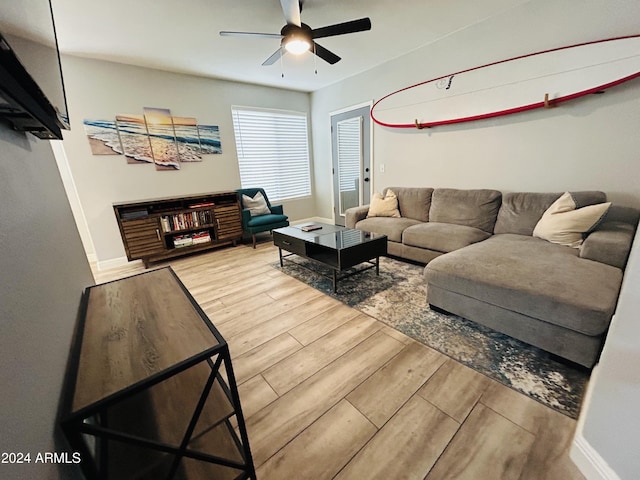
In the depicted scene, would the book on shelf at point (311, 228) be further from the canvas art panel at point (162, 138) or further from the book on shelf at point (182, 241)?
the canvas art panel at point (162, 138)

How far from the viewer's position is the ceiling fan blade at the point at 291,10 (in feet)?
6.10

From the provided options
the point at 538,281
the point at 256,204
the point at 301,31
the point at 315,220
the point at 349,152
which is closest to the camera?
the point at 538,281

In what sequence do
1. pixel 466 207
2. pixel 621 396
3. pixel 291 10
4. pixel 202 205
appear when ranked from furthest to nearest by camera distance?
pixel 202 205 < pixel 466 207 < pixel 291 10 < pixel 621 396

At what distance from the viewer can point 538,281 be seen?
1.52 metres

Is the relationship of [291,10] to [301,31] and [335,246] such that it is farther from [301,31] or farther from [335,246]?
[335,246]

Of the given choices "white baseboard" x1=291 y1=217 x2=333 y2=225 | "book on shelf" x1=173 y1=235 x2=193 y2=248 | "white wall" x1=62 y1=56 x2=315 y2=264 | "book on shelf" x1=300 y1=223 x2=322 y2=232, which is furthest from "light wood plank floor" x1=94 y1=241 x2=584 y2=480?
"white baseboard" x1=291 y1=217 x2=333 y2=225

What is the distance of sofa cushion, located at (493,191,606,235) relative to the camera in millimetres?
2430

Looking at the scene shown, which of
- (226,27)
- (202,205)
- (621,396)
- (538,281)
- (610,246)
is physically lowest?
(621,396)

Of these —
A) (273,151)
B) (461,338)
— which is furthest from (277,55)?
(461,338)

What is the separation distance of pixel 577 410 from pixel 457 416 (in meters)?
0.58

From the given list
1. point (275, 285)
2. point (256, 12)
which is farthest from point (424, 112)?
point (275, 285)

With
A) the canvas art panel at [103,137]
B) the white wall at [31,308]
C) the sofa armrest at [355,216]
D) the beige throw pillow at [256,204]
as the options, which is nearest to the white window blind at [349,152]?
the sofa armrest at [355,216]

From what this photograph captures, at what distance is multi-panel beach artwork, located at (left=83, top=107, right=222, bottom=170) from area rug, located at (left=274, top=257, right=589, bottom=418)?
9.17ft

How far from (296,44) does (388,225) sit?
2135mm
